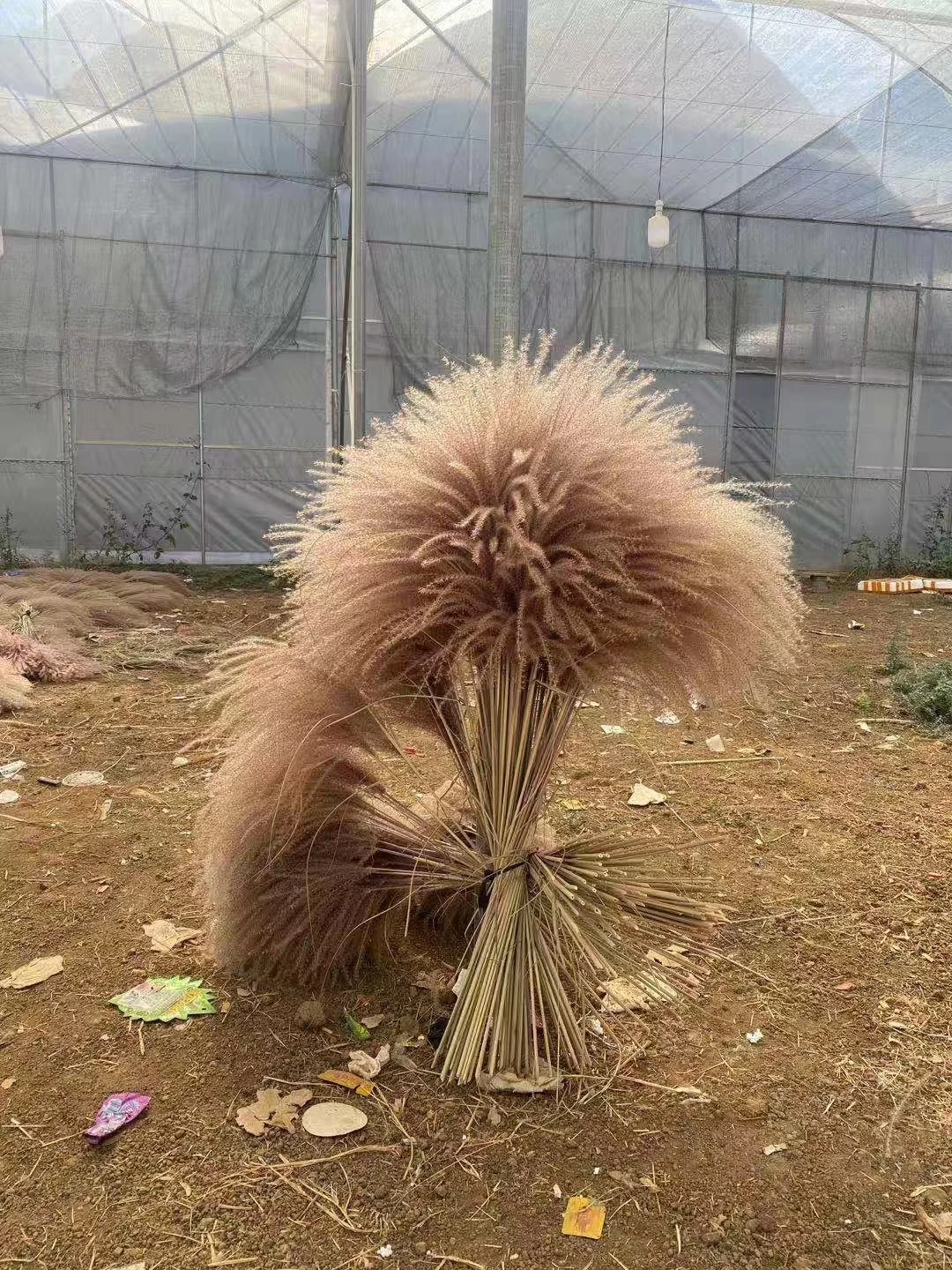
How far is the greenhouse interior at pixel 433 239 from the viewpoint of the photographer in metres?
9.17

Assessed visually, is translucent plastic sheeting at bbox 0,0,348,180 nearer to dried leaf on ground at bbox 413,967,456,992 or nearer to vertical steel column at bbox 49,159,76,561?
vertical steel column at bbox 49,159,76,561

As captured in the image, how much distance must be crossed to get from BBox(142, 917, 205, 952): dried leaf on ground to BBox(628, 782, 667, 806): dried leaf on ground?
5.13 ft

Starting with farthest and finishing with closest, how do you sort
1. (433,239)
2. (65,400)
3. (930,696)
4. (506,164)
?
(433,239), (65,400), (506,164), (930,696)

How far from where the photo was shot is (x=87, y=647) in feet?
19.6

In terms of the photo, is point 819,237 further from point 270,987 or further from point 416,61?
point 270,987

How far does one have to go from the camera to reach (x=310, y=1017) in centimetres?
216

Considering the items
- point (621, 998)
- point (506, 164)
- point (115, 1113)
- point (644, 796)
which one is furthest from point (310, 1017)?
point (506, 164)

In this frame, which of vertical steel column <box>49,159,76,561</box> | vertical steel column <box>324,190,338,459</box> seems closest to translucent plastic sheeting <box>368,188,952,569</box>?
vertical steel column <box>324,190,338,459</box>

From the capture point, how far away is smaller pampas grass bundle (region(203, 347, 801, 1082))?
1926 millimetres

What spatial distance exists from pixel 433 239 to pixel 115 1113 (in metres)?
10.7

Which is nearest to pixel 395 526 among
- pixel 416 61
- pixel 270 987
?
pixel 270 987

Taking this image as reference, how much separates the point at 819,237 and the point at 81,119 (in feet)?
27.4

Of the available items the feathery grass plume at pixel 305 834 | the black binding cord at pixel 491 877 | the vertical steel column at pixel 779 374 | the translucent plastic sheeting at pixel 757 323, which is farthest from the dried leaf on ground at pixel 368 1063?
the vertical steel column at pixel 779 374

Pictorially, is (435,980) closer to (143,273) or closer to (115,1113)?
(115,1113)
